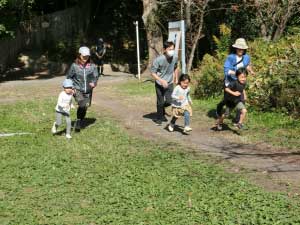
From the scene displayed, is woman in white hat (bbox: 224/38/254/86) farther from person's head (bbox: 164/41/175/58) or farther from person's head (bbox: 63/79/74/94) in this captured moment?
person's head (bbox: 63/79/74/94)

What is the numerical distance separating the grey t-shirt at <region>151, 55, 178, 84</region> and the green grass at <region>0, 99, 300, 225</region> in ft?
5.76

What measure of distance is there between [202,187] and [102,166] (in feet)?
5.84

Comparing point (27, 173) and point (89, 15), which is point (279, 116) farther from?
point (89, 15)

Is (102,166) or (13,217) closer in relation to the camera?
(13,217)

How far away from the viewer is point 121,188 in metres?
6.66

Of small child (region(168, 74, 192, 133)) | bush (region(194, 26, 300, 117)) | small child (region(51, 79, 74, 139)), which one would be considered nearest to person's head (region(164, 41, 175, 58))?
small child (region(168, 74, 192, 133))

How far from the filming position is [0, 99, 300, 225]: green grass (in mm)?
5660

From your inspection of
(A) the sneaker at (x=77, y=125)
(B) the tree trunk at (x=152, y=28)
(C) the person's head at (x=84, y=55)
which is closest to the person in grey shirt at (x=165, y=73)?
(C) the person's head at (x=84, y=55)

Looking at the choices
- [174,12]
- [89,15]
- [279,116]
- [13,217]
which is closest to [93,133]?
[279,116]

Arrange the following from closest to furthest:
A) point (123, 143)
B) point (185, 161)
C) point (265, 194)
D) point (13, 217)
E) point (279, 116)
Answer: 1. point (13, 217)
2. point (265, 194)
3. point (185, 161)
4. point (123, 143)
5. point (279, 116)

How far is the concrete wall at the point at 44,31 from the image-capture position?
25719mm

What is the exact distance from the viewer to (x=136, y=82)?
20375mm

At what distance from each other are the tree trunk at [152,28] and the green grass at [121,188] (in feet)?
41.0

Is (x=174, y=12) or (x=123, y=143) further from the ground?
(x=174, y=12)
